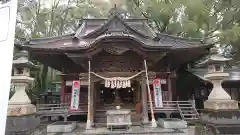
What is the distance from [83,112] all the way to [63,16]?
43.9ft

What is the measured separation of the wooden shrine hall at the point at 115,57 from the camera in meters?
9.38

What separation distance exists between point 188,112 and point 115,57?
19.1 feet

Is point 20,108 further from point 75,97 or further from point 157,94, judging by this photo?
point 157,94

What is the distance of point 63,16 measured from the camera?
20.1m

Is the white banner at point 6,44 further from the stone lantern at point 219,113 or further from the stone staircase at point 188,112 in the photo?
the stone staircase at point 188,112

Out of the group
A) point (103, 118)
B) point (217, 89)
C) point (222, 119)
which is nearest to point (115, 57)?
point (103, 118)

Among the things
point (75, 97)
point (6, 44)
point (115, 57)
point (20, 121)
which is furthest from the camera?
point (115, 57)

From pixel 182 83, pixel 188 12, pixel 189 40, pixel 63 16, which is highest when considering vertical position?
pixel 63 16

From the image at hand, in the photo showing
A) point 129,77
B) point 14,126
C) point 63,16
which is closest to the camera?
point 14,126

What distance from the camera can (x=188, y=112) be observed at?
36.3 feet

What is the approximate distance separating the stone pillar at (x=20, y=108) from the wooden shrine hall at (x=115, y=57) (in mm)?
2823

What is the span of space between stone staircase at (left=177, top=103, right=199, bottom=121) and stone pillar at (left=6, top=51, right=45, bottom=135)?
8.05m

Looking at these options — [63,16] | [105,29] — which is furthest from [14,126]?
A: [63,16]

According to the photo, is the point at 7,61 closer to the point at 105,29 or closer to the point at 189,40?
the point at 105,29
